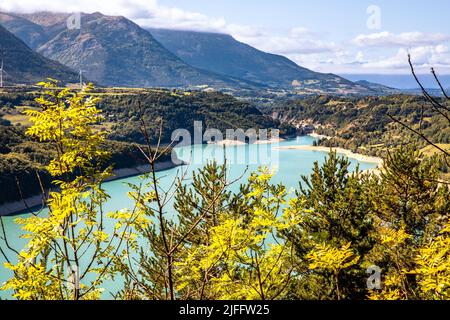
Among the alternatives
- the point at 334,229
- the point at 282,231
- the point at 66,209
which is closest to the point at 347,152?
the point at 334,229

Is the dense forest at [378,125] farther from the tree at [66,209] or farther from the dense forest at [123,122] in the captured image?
the tree at [66,209]

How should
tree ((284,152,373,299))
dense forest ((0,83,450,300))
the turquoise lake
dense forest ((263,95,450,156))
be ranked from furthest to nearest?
1. dense forest ((263,95,450,156))
2. the turquoise lake
3. tree ((284,152,373,299))
4. dense forest ((0,83,450,300))

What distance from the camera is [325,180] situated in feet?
64.7

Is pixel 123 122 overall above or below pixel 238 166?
above

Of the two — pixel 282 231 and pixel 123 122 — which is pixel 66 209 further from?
pixel 123 122

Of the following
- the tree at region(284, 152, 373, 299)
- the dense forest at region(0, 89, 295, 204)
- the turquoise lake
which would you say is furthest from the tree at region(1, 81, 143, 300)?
the dense forest at region(0, 89, 295, 204)

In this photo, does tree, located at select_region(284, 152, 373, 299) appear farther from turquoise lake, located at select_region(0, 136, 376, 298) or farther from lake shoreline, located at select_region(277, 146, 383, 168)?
lake shoreline, located at select_region(277, 146, 383, 168)

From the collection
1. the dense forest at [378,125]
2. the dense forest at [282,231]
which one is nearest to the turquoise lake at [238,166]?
the dense forest at [378,125]

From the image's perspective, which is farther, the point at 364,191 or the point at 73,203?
the point at 364,191
